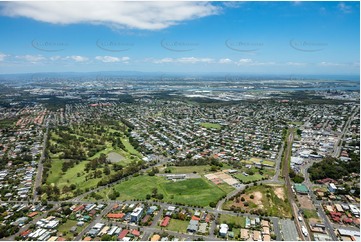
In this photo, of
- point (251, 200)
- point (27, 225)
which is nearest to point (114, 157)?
point (27, 225)

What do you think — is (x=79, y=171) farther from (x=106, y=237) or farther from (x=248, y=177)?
(x=248, y=177)

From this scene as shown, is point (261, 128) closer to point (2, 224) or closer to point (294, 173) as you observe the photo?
point (294, 173)

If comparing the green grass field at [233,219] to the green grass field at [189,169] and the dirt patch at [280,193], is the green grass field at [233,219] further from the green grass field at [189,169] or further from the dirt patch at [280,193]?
the green grass field at [189,169]

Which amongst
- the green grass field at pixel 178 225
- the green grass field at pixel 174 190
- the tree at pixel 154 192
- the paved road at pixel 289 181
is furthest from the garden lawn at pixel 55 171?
the paved road at pixel 289 181

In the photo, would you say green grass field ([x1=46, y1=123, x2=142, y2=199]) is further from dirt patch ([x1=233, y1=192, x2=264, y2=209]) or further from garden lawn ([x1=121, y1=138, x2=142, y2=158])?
dirt patch ([x1=233, y1=192, x2=264, y2=209])

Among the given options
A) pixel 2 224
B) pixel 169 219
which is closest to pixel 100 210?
pixel 169 219

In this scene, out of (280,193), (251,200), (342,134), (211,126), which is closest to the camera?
(251,200)

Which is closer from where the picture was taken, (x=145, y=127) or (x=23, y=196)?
(x=23, y=196)

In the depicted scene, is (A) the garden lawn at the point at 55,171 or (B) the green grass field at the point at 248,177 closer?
(B) the green grass field at the point at 248,177
